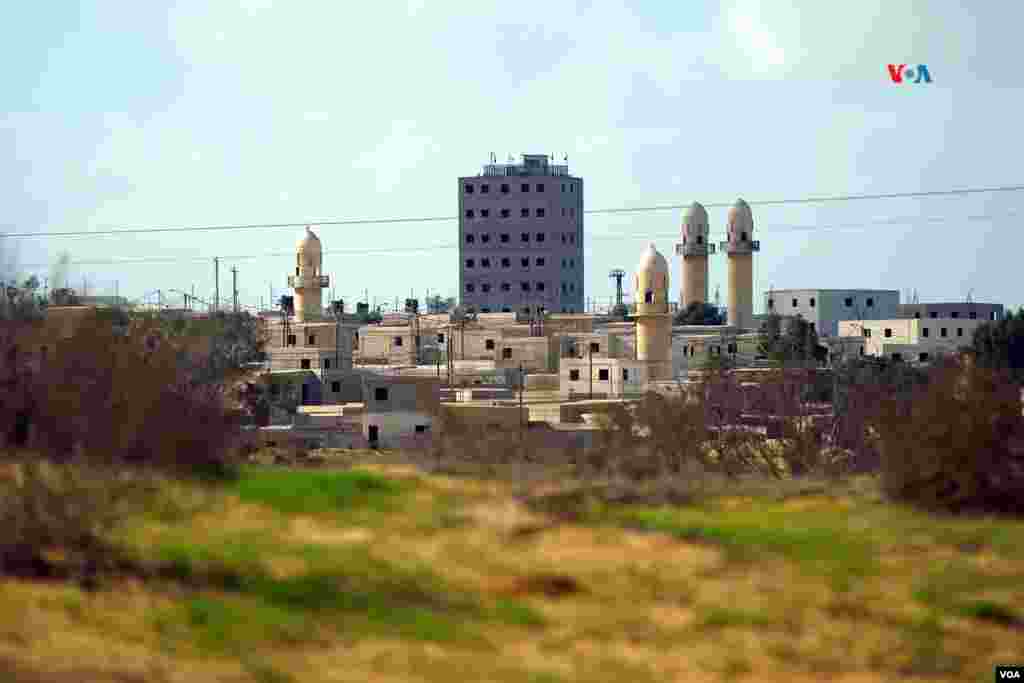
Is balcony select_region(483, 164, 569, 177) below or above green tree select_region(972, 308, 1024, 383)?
above

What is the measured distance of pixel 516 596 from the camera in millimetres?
12961

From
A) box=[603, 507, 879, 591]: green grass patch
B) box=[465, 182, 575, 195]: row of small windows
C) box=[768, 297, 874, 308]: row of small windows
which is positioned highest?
box=[465, 182, 575, 195]: row of small windows

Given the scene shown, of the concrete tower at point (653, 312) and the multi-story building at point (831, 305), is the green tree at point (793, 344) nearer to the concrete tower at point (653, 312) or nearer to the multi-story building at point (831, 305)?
the concrete tower at point (653, 312)

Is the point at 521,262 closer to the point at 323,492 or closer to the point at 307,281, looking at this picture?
the point at 307,281

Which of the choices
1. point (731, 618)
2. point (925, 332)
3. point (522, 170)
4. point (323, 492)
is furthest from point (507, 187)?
point (731, 618)

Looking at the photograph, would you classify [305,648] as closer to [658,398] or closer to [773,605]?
[773,605]

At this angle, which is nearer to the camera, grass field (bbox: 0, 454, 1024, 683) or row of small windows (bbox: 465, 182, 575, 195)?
grass field (bbox: 0, 454, 1024, 683)

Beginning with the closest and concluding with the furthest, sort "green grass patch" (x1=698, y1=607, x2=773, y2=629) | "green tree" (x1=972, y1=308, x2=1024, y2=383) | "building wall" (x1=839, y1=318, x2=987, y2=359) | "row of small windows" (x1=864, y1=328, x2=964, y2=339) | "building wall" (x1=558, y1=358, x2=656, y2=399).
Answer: "green grass patch" (x1=698, y1=607, x2=773, y2=629), "green tree" (x1=972, y1=308, x2=1024, y2=383), "building wall" (x1=558, y1=358, x2=656, y2=399), "building wall" (x1=839, y1=318, x2=987, y2=359), "row of small windows" (x1=864, y1=328, x2=964, y2=339)

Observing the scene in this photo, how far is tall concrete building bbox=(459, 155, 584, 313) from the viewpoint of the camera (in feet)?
410

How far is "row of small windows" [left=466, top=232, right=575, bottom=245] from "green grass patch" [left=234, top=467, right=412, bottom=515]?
109 m

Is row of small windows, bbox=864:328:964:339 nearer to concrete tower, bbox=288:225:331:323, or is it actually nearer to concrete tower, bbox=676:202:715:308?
concrete tower, bbox=676:202:715:308

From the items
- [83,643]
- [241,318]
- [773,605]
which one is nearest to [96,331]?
[83,643]

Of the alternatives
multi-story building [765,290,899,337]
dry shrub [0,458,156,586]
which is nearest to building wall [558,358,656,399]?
multi-story building [765,290,899,337]

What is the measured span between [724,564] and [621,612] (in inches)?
51.0
